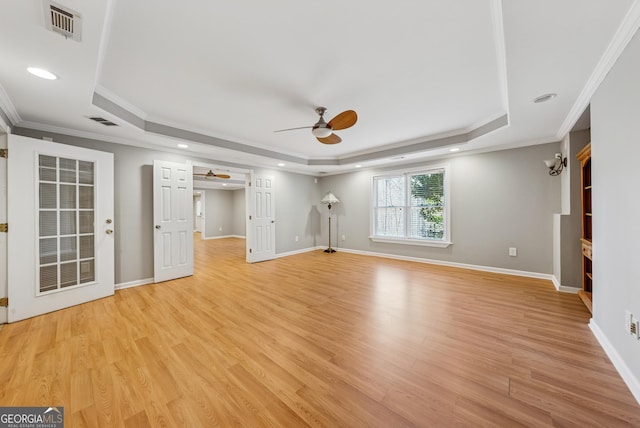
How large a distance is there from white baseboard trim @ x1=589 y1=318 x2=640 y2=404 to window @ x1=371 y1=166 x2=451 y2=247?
285cm

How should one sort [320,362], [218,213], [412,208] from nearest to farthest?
[320,362], [412,208], [218,213]

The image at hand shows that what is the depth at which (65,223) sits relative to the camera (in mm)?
3094

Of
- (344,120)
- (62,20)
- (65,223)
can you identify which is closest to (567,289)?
(344,120)

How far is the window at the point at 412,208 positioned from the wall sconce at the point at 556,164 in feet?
5.21

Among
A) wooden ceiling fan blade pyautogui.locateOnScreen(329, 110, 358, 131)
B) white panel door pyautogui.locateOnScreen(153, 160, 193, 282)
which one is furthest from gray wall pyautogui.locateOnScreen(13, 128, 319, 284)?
wooden ceiling fan blade pyautogui.locateOnScreen(329, 110, 358, 131)

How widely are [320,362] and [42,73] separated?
3.26 metres

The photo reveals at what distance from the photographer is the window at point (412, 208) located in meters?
5.17

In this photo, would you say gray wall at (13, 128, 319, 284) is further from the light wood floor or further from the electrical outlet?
the electrical outlet

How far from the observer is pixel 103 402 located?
5.01 feet

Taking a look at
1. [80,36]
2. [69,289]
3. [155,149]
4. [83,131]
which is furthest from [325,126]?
[69,289]

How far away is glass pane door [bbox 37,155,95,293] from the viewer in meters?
2.89

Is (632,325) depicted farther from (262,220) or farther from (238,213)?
(238,213)

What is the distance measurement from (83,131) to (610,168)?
5801 mm

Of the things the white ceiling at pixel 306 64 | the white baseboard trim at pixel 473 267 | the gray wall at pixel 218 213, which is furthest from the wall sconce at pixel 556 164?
the gray wall at pixel 218 213
